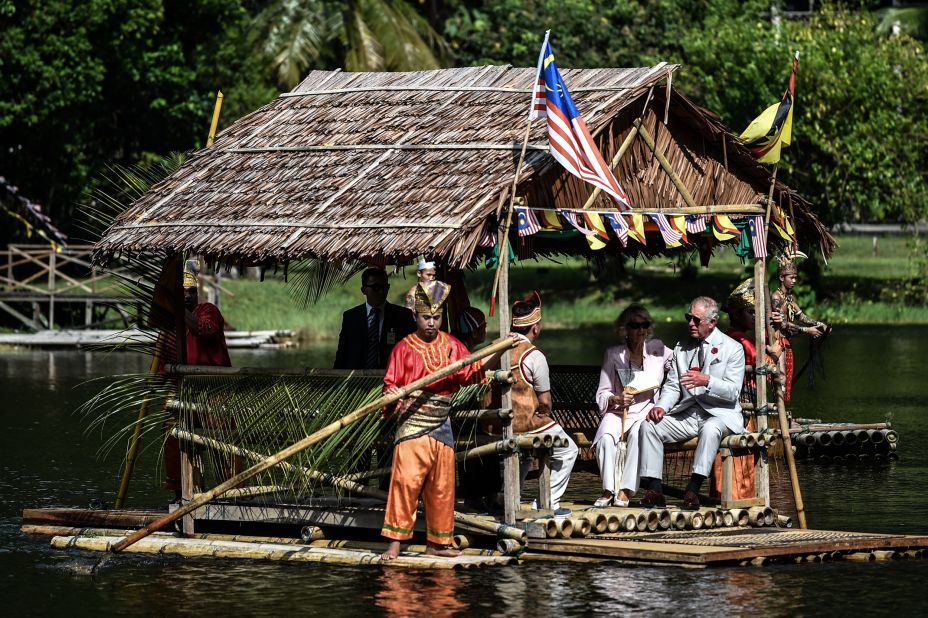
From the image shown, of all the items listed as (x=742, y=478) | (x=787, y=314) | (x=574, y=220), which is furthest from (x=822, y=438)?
(x=574, y=220)

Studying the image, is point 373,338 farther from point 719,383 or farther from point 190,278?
point 719,383

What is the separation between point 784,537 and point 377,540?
121 inches

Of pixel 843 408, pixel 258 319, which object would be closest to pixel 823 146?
pixel 258 319

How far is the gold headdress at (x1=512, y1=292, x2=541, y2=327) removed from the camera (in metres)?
12.8

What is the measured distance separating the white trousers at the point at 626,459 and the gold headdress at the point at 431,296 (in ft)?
6.74

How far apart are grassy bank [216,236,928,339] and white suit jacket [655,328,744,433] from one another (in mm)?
23553

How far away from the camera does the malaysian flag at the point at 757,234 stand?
13984mm

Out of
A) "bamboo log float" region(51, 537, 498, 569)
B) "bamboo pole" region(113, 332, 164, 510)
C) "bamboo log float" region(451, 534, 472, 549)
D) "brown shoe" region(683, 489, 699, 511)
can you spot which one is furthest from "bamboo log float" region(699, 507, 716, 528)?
"bamboo pole" region(113, 332, 164, 510)

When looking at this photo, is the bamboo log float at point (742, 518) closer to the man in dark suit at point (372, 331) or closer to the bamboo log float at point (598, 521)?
the bamboo log float at point (598, 521)

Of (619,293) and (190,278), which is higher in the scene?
(619,293)

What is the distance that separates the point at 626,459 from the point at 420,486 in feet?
6.59

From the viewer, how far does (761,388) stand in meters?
13.7

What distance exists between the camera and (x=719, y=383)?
13258mm

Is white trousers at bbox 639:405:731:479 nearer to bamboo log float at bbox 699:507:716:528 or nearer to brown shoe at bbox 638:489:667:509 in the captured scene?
brown shoe at bbox 638:489:667:509
